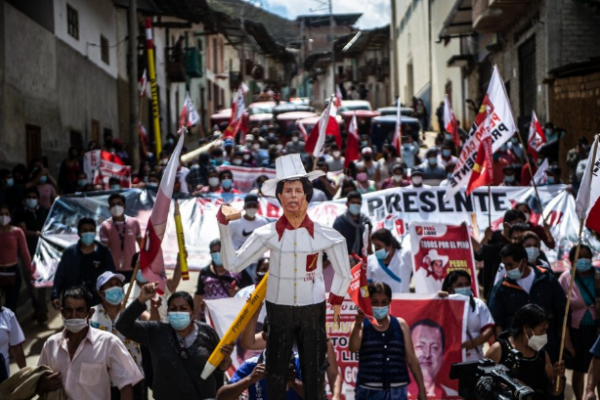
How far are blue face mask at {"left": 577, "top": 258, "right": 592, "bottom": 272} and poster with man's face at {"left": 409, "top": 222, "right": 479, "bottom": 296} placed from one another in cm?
189

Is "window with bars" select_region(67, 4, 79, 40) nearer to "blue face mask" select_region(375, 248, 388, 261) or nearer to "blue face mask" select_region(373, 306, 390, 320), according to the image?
"blue face mask" select_region(375, 248, 388, 261)

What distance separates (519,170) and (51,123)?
966 cm

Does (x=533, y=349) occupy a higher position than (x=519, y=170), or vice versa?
(x=519, y=170)

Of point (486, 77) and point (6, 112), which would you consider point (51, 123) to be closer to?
point (6, 112)

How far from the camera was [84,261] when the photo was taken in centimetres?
1122

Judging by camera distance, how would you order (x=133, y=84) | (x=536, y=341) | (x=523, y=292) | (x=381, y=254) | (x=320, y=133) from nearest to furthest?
1. (x=536, y=341)
2. (x=523, y=292)
3. (x=320, y=133)
4. (x=381, y=254)
5. (x=133, y=84)

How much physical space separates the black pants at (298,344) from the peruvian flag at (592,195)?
2.44 metres

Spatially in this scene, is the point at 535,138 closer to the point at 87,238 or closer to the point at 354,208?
the point at 354,208

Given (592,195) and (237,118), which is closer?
(592,195)

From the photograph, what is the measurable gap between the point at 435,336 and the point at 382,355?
1518 mm

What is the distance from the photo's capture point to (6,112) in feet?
61.5

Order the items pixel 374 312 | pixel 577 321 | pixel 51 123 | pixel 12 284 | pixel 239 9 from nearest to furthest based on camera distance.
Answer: pixel 374 312 < pixel 577 321 < pixel 12 284 < pixel 51 123 < pixel 239 9

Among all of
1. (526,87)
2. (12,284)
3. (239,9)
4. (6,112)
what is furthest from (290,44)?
(12,284)

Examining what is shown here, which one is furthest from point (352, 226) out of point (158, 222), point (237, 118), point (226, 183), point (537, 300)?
point (237, 118)
